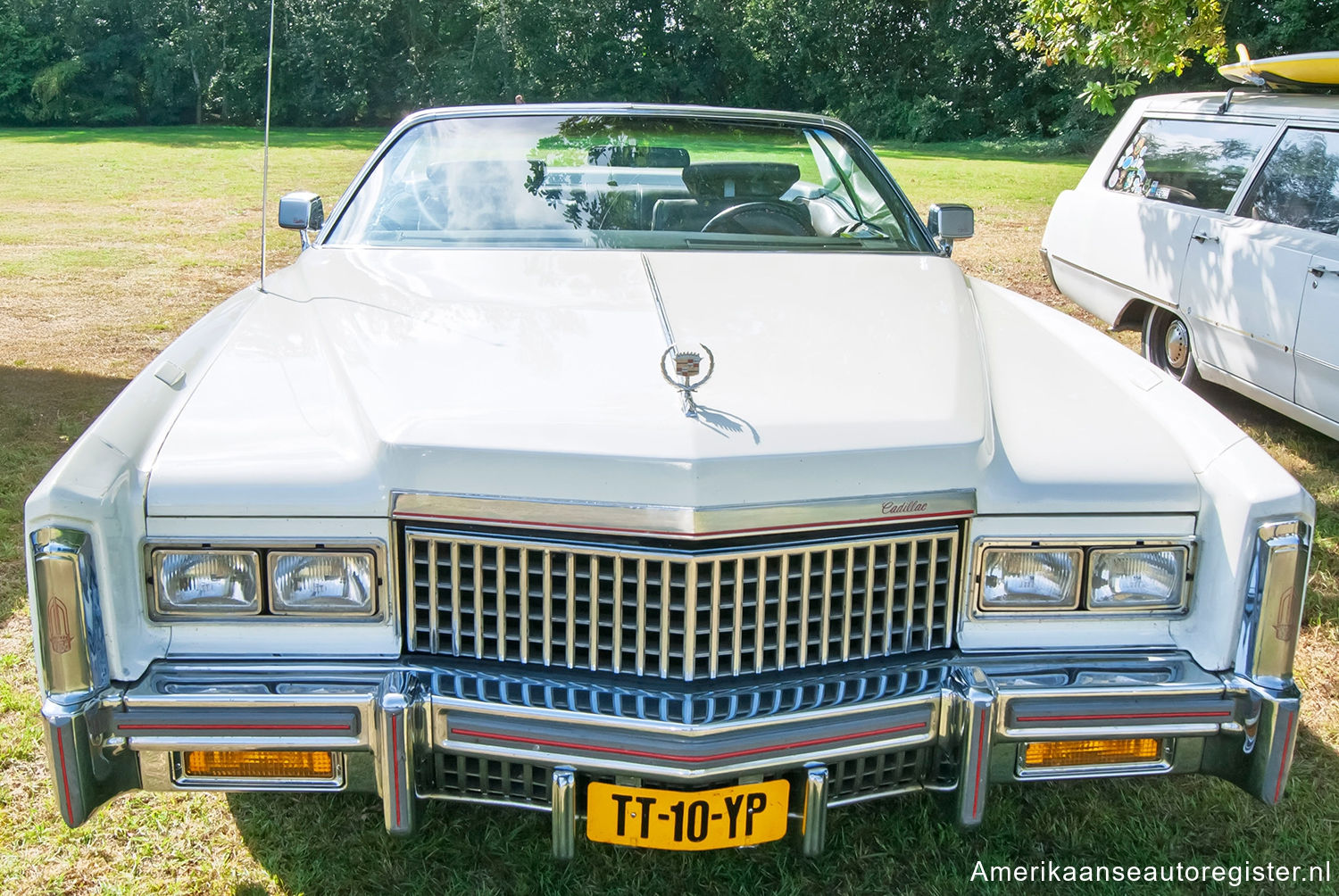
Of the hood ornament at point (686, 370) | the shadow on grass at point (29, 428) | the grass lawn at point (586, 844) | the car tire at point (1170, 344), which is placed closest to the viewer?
the hood ornament at point (686, 370)

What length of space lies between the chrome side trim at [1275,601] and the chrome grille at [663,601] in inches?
24.3

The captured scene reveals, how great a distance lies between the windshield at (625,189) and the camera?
3.64 metres

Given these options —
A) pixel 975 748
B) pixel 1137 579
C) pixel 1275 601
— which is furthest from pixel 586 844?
pixel 1275 601

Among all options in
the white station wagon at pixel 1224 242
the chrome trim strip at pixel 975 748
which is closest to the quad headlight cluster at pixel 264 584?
the chrome trim strip at pixel 975 748

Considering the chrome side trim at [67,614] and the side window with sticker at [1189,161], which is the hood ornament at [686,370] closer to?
the chrome side trim at [67,614]

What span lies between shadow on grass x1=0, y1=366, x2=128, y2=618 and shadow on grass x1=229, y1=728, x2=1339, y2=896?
1.92 metres

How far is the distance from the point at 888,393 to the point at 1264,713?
3.30 ft

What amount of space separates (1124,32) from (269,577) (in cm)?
652

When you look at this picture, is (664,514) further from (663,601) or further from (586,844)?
(586,844)

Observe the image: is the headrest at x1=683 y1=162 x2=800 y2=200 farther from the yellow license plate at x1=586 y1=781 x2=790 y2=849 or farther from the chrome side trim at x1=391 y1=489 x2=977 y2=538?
the yellow license plate at x1=586 y1=781 x2=790 y2=849

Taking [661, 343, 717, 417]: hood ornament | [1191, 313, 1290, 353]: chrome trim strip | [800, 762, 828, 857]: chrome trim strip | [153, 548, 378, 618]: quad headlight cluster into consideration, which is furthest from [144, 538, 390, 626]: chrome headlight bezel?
[1191, 313, 1290, 353]: chrome trim strip

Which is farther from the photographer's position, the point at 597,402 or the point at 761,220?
the point at 761,220

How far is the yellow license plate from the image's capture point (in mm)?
2211

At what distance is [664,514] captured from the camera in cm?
214
